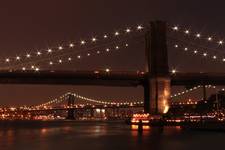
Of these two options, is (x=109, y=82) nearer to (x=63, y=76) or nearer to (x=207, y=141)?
(x=63, y=76)

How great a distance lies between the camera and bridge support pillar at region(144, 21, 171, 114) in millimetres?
64625

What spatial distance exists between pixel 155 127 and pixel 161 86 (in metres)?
4.46

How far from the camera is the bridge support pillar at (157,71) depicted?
64.6m

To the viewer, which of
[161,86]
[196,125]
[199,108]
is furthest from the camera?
[199,108]

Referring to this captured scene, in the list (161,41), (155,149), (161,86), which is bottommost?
(155,149)

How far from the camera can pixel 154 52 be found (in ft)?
220

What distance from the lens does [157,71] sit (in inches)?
2579

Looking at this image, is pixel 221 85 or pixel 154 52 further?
pixel 221 85

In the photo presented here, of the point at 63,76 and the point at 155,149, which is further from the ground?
the point at 63,76

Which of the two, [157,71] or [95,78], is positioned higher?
[157,71]

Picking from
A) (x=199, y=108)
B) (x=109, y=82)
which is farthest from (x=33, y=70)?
(x=199, y=108)

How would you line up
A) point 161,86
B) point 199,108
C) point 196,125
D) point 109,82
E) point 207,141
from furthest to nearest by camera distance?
point 199,108 < point 109,82 < point 161,86 < point 196,125 < point 207,141

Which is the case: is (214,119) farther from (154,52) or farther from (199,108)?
(199,108)

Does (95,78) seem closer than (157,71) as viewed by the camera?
No
